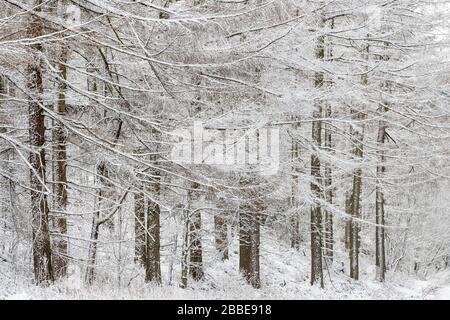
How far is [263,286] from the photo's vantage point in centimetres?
1245

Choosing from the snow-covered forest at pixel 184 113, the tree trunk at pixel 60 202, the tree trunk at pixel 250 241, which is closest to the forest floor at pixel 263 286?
the snow-covered forest at pixel 184 113

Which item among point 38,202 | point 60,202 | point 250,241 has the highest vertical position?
point 38,202

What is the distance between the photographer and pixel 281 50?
9328 millimetres

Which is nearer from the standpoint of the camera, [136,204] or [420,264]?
[136,204]

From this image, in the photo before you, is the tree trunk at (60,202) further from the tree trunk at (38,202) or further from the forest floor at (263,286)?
the tree trunk at (38,202)

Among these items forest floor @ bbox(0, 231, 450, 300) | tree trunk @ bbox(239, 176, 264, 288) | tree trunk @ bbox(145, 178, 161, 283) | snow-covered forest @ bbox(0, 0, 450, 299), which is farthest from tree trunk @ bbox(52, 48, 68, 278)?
tree trunk @ bbox(239, 176, 264, 288)

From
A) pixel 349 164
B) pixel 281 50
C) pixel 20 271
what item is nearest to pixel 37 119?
pixel 20 271

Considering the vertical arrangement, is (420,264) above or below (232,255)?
below

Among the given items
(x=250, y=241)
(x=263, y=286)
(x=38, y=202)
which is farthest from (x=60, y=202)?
(x=263, y=286)

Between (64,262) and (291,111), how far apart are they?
5610 millimetres

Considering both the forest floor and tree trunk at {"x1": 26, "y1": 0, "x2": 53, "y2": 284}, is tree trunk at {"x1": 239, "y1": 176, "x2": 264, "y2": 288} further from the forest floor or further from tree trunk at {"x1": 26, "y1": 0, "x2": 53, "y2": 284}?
tree trunk at {"x1": 26, "y1": 0, "x2": 53, "y2": 284}

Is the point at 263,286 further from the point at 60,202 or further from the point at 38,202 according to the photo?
the point at 38,202

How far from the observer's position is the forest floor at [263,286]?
670 cm
